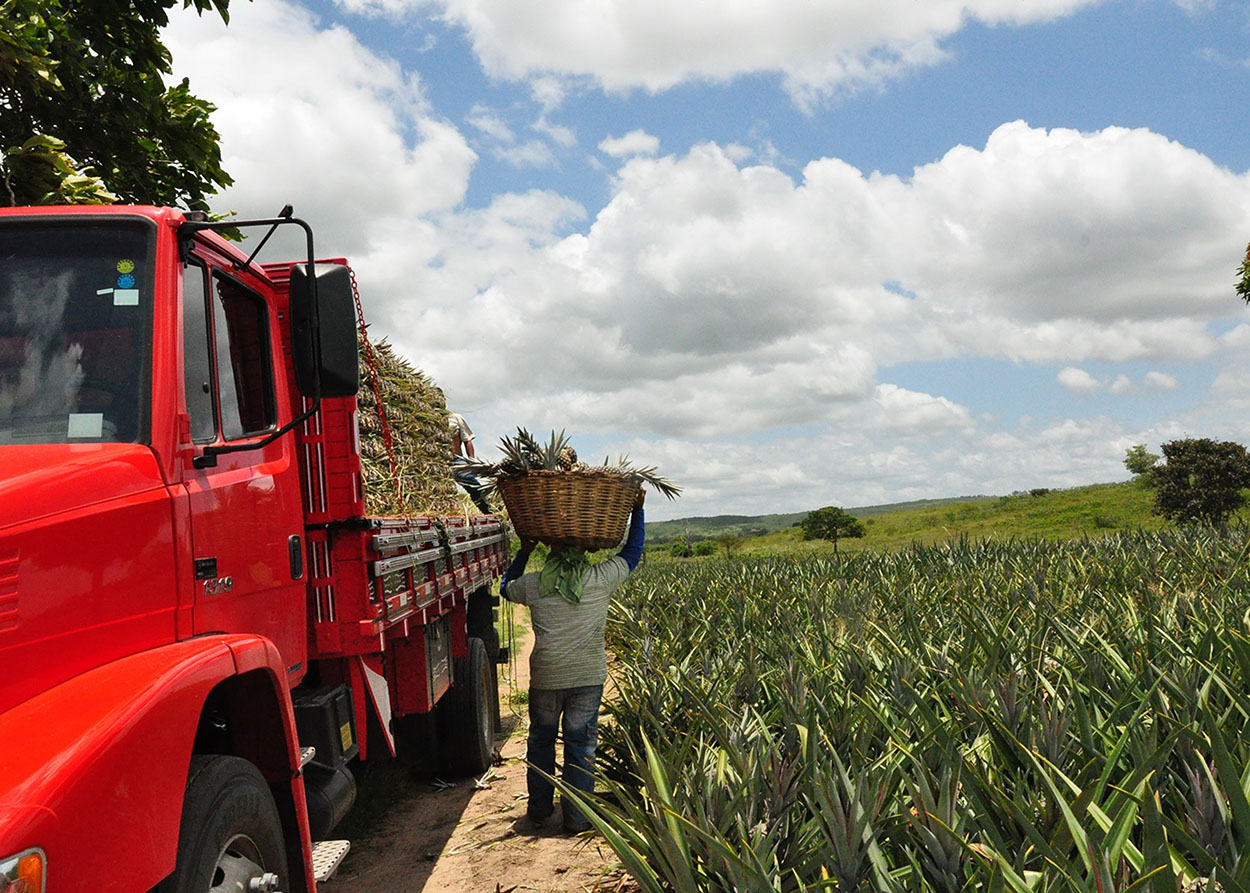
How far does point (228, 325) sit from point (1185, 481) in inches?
1531

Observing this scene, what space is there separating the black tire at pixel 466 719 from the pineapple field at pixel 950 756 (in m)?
1.04

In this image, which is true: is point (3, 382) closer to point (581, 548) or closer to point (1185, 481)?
point (581, 548)

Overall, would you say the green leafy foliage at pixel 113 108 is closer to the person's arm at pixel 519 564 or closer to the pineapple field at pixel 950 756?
the person's arm at pixel 519 564

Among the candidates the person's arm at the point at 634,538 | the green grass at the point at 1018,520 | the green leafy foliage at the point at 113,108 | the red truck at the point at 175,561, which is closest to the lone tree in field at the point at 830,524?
the green grass at the point at 1018,520

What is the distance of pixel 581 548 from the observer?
213 inches

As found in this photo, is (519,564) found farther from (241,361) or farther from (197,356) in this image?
(197,356)

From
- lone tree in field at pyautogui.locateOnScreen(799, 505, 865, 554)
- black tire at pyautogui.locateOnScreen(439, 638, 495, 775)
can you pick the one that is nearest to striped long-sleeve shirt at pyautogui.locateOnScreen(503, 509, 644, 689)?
black tire at pyautogui.locateOnScreen(439, 638, 495, 775)

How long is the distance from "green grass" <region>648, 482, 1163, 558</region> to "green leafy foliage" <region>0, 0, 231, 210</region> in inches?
1303

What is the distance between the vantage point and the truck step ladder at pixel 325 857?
11.3 feet

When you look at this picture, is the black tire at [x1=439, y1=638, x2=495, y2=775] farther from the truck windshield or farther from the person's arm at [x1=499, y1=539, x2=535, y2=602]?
the truck windshield

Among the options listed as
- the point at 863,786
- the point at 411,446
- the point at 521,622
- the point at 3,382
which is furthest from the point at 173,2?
the point at 521,622

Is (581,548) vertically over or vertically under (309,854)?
over

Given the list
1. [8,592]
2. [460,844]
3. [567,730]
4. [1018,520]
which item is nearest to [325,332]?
[8,592]

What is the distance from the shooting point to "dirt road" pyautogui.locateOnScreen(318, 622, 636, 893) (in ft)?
15.9
